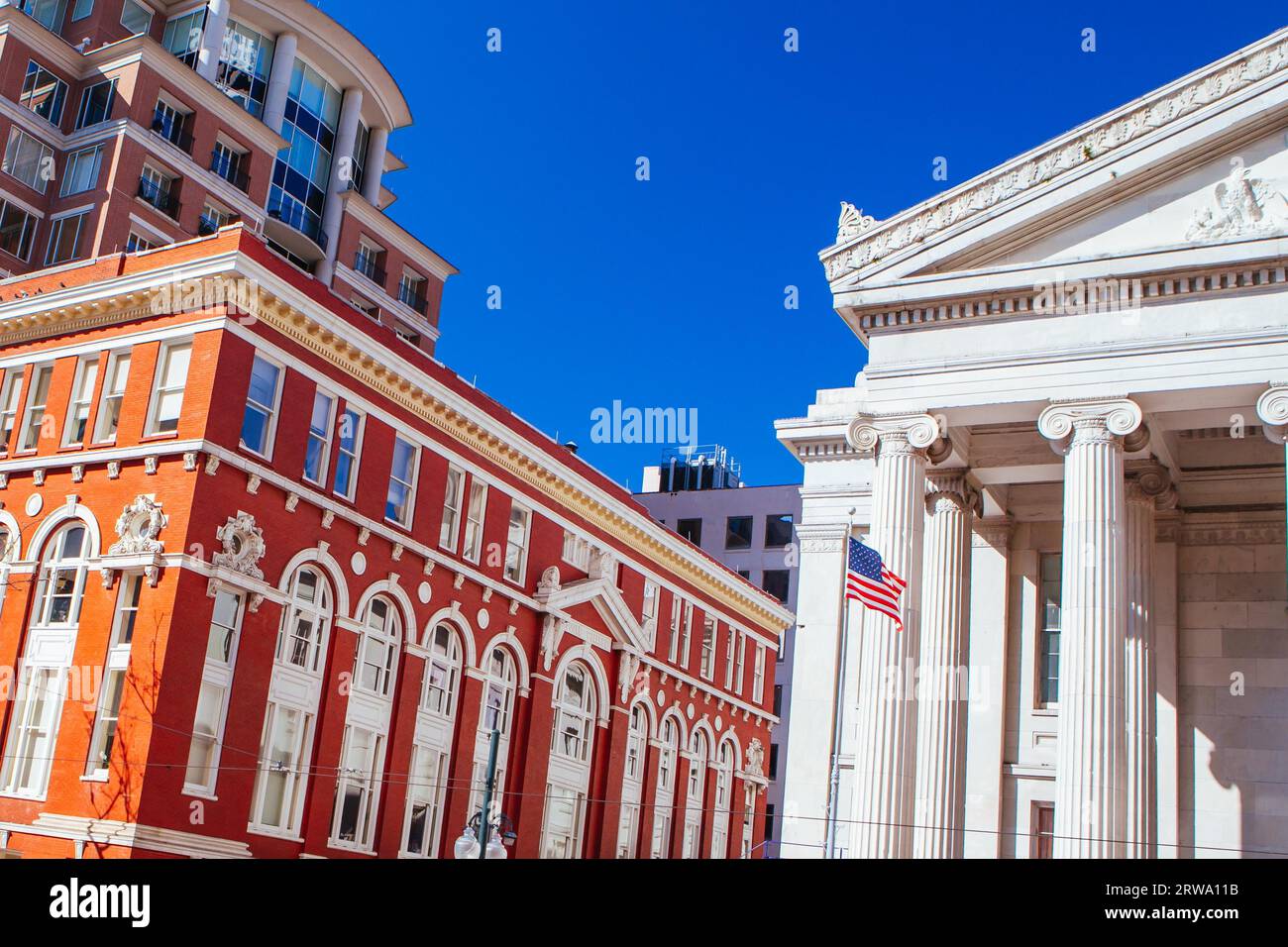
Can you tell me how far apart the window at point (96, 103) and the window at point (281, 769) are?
3037cm

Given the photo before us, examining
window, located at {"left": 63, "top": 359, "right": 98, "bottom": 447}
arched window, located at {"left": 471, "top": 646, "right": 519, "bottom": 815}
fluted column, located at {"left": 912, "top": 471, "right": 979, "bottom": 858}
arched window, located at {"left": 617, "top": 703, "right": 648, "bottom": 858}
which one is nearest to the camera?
fluted column, located at {"left": 912, "top": 471, "right": 979, "bottom": 858}

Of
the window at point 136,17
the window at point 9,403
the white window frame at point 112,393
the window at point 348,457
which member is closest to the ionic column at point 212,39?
the window at point 136,17

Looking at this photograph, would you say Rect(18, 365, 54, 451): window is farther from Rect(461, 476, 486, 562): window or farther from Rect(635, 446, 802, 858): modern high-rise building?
Rect(635, 446, 802, 858): modern high-rise building

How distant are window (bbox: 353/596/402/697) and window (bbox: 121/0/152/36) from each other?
111ft

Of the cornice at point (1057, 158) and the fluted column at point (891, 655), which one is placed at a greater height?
the cornice at point (1057, 158)

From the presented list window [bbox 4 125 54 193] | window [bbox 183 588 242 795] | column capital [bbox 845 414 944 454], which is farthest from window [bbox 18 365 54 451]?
column capital [bbox 845 414 944 454]

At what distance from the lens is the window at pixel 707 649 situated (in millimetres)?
65938

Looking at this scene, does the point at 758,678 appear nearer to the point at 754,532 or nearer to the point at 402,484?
the point at 754,532

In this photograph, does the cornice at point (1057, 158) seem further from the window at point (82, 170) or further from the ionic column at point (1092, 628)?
the window at point (82, 170)

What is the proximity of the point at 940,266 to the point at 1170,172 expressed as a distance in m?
4.59

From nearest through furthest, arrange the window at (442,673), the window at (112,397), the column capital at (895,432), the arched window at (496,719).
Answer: the column capital at (895,432)
the window at (112,397)
the window at (442,673)
the arched window at (496,719)

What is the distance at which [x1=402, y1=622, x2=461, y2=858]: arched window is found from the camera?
45.9m
